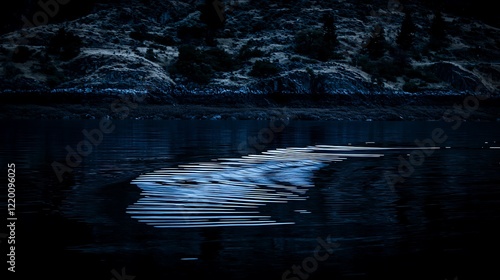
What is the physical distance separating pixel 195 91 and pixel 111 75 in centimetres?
1250

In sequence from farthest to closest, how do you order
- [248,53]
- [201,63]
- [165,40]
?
[165,40], [248,53], [201,63]

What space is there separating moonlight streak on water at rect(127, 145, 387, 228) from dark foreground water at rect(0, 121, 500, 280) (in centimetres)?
4

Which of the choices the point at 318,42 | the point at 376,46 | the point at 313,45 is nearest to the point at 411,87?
the point at 376,46

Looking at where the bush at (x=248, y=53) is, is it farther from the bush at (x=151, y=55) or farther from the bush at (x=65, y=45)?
the bush at (x=65, y=45)

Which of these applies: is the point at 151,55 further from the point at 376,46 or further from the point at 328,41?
the point at 376,46

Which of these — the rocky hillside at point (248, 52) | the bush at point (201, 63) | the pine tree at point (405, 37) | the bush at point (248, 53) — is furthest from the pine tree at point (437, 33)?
the bush at point (201, 63)

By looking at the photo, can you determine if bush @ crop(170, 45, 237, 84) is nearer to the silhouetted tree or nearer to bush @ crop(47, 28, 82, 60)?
bush @ crop(47, 28, 82, 60)

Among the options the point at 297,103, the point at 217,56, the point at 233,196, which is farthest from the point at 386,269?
the point at 217,56

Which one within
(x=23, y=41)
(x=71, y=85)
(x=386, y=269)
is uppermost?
(x=23, y=41)

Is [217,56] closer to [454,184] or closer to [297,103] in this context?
[297,103]

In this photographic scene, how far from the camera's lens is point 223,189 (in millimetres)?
16297

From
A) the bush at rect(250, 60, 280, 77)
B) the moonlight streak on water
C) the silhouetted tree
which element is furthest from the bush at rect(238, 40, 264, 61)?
the moonlight streak on water

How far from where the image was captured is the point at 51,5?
161 m

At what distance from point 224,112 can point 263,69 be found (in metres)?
16.5
